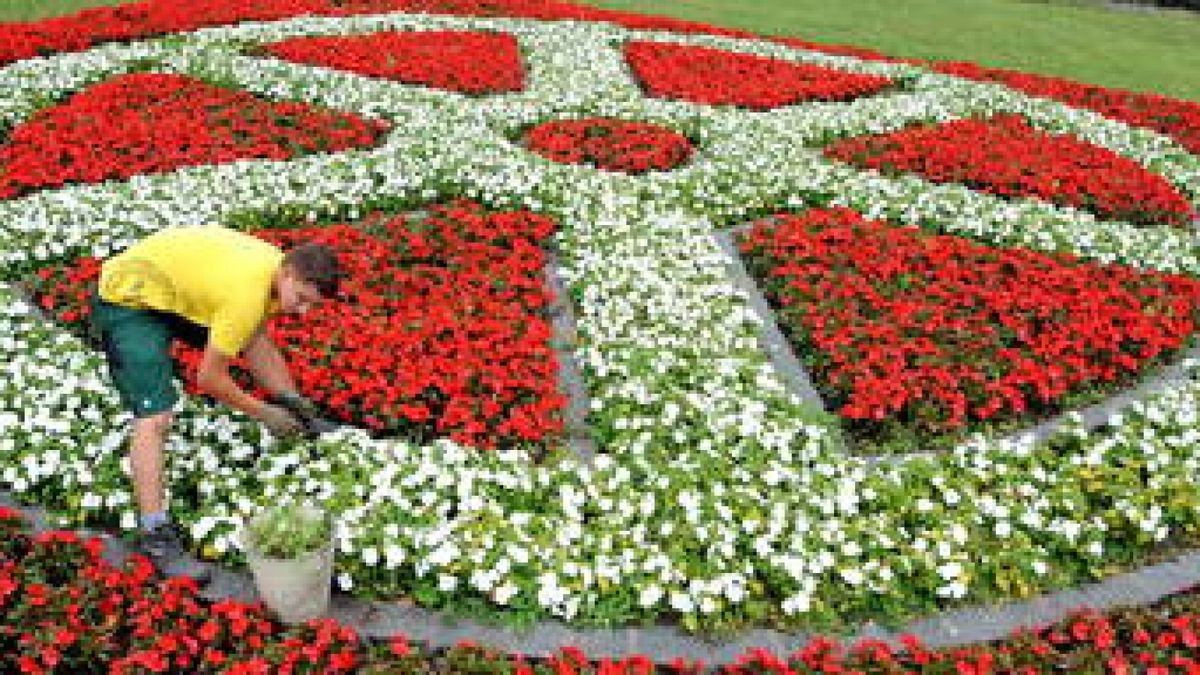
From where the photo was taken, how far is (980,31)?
2581 centimetres

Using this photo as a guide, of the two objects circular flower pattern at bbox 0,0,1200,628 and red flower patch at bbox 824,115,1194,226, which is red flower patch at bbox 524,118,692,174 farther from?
red flower patch at bbox 824,115,1194,226

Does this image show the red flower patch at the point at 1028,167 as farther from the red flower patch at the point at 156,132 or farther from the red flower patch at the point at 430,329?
the red flower patch at the point at 156,132

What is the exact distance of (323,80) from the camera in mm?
14273

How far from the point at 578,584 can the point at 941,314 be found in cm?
479

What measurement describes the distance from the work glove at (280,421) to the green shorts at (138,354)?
2.49 ft

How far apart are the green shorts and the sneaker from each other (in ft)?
2.57

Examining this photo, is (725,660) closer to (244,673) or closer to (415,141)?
(244,673)

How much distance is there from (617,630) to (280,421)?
8.64 ft

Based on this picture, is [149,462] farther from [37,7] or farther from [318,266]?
[37,7]

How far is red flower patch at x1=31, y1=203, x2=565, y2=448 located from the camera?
7848mm

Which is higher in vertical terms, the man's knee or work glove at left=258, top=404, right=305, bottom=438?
the man's knee

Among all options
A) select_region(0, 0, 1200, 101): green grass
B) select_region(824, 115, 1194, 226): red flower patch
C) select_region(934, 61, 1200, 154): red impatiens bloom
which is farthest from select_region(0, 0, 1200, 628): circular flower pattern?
select_region(0, 0, 1200, 101): green grass

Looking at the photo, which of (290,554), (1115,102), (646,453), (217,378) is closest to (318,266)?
(217,378)

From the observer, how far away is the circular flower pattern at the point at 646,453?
6.45 metres
